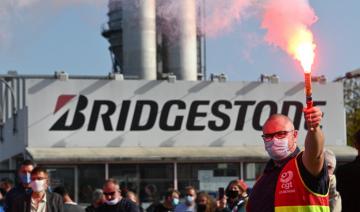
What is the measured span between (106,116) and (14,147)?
3.93 metres

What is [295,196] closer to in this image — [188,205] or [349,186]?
[349,186]

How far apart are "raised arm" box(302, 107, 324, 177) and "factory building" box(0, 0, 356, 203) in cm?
2351

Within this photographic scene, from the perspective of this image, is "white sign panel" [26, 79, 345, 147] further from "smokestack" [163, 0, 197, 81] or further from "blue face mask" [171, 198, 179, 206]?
"blue face mask" [171, 198, 179, 206]

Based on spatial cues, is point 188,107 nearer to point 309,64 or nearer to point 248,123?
point 248,123

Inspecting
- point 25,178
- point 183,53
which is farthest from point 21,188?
point 183,53

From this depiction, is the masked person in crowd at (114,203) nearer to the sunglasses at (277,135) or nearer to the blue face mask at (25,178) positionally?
the blue face mask at (25,178)

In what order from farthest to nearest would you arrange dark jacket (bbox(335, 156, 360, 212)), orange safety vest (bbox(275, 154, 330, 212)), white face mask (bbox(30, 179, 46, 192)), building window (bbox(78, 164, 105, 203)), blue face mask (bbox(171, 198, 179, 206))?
building window (bbox(78, 164, 105, 203)) < blue face mask (bbox(171, 198, 179, 206)) < white face mask (bbox(30, 179, 46, 192)) < dark jacket (bbox(335, 156, 360, 212)) < orange safety vest (bbox(275, 154, 330, 212))

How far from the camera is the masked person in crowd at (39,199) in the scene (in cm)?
1064

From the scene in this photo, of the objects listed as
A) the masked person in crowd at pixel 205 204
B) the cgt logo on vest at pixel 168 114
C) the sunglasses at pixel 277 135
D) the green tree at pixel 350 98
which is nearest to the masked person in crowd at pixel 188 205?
the masked person in crowd at pixel 205 204

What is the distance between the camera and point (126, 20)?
41.2 meters

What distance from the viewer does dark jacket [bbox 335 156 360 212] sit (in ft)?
26.8

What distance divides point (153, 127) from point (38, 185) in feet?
71.3

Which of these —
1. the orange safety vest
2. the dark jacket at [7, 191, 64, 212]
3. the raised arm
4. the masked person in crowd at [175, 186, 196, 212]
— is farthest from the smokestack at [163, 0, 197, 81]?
the raised arm

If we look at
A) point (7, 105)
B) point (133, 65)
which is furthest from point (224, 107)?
point (7, 105)
